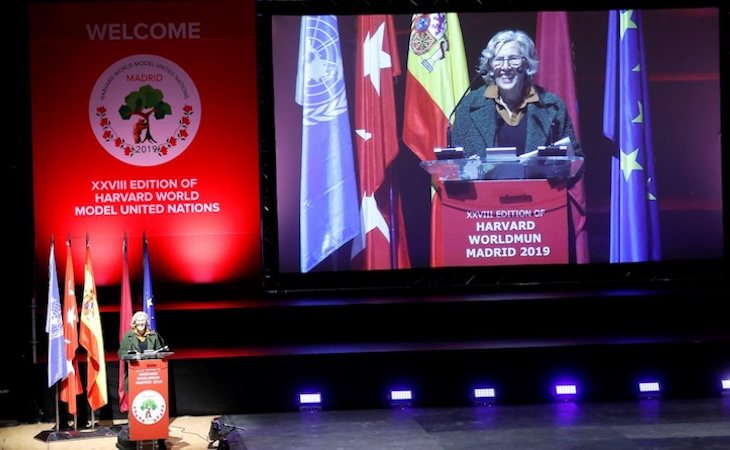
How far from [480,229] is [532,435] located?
2.47 m

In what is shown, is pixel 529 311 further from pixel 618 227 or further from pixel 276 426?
pixel 276 426

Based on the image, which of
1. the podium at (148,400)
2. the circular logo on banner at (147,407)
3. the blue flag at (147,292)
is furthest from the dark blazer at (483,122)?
the circular logo on banner at (147,407)

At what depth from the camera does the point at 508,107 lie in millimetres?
10422

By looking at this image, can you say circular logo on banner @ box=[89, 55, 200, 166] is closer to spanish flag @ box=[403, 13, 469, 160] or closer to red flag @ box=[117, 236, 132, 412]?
red flag @ box=[117, 236, 132, 412]

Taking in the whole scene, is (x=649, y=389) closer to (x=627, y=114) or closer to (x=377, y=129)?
(x=627, y=114)

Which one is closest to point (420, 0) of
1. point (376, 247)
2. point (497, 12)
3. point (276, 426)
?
point (497, 12)

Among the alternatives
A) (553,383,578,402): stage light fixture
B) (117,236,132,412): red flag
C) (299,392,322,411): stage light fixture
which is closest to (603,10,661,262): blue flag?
(553,383,578,402): stage light fixture

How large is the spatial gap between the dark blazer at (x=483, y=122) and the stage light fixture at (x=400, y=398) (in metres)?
2.30

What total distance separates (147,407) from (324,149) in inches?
124

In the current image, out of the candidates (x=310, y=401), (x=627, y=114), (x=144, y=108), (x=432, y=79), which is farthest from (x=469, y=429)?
(x=144, y=108)

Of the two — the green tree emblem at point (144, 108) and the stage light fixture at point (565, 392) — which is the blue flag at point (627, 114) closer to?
the stage light fixture at point (565, 392)

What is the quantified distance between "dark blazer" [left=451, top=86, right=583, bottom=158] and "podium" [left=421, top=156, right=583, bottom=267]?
Answer: 15cm

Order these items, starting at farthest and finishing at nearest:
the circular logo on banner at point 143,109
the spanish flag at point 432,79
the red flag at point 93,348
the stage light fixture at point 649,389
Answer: the spanish flag at point 432,79 → the circular logo on banner at point 143,109 → the stage light fixture at point 649,389 → the red flag at point 93,348

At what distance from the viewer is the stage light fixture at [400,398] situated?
31.3 ft
